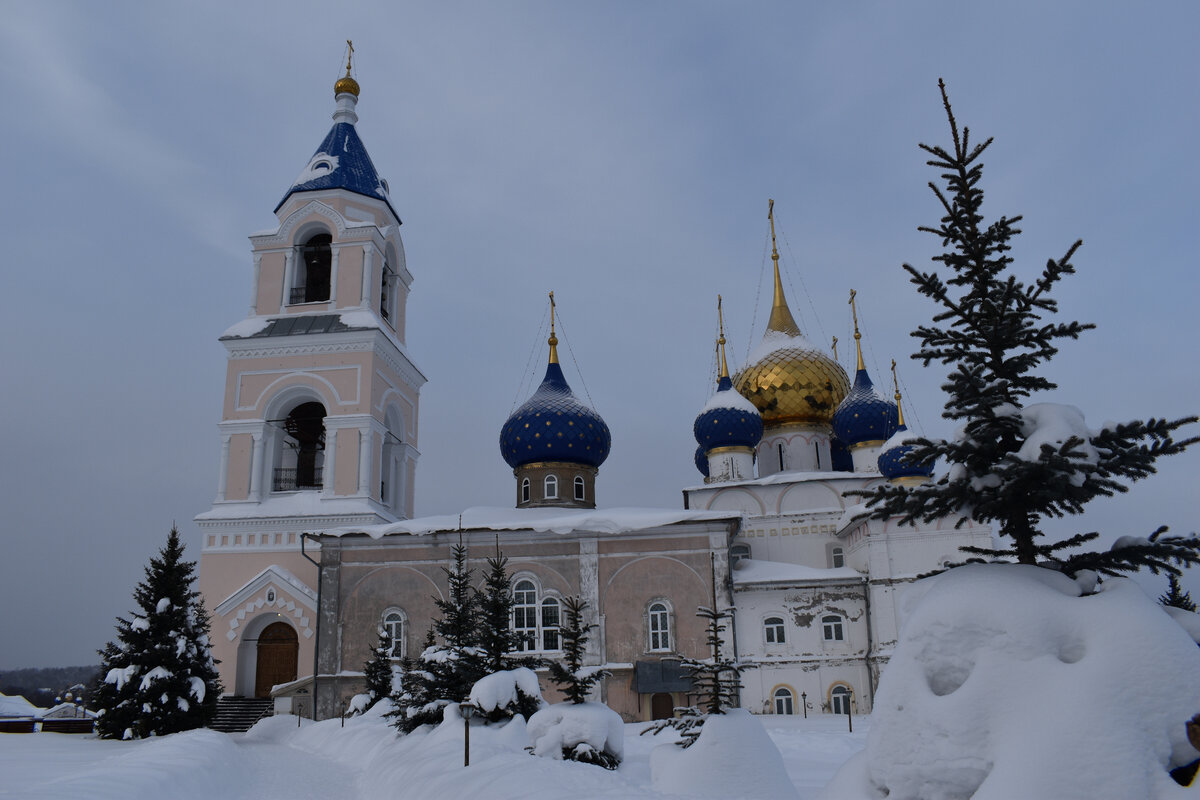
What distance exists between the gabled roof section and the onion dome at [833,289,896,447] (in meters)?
14.8

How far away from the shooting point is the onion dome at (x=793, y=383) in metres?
27.2

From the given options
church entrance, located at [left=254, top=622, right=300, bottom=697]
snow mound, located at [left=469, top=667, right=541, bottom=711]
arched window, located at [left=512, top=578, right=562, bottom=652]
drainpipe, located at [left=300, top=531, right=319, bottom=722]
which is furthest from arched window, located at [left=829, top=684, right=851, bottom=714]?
church entrance, located at [left=254, top=622, right=300, bottom=697]

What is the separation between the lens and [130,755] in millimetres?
10633

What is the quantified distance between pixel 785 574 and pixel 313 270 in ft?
52.8

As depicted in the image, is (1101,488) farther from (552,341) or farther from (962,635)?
(552,341)

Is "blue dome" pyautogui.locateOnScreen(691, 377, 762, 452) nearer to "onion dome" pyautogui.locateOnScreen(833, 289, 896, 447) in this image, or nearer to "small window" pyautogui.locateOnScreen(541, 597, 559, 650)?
"onion dome" pyautogui.locateOnScreen(833, 289, 896, 447)

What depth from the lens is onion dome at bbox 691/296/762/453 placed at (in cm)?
2500

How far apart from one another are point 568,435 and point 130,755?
14.6 metres

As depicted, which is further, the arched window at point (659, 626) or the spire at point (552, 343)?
the spire at point (552, 343)

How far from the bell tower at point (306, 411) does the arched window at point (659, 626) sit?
7792 millimetres

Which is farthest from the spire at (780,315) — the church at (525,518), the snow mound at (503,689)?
the snow mound at (503,689)

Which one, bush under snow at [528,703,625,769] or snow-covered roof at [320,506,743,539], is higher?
snow-covered roof at [320,506,743,539]

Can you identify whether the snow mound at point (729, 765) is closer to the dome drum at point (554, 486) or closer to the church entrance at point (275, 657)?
the dome drum at point (554, 486)

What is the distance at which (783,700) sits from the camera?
19688 mm
